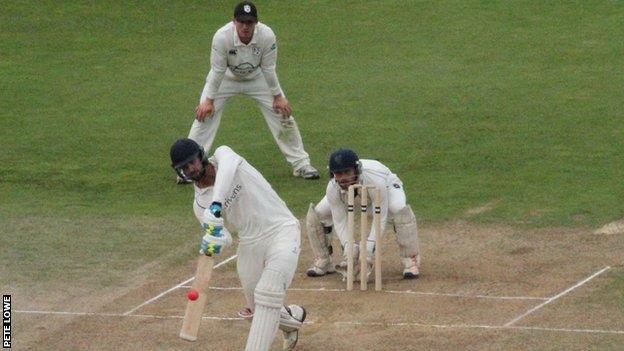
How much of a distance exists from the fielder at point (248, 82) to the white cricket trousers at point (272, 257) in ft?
17.2

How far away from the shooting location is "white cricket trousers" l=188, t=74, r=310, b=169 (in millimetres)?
16031

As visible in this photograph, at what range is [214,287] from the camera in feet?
41.2

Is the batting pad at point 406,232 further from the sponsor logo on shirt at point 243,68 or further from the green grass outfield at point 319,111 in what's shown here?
the sponsor logo on shirt at point 243,68

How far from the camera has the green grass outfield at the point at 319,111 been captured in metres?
15.0

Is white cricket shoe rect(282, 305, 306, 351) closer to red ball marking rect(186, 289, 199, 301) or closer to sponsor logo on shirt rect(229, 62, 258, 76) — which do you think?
red ball marking rect(186, 289, 199, 301)

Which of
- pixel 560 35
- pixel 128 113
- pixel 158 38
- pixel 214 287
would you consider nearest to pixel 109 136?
pixel 128 113

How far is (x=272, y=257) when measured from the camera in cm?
1018

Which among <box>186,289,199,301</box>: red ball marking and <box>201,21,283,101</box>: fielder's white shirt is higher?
<box>201,21,283,101</box>: fielder's white shirt

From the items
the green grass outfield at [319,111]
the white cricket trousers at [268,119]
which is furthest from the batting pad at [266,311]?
the white cricket trousers at [268,119]

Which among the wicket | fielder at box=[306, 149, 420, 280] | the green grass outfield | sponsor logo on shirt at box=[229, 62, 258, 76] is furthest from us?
sponsor logo on shirt at box=[229, 62, 258, 76]

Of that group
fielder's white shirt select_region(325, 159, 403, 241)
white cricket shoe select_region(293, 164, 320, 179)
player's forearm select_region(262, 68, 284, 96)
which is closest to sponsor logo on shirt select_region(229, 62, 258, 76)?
player's forearm select_region(262, 68, 284, 96)

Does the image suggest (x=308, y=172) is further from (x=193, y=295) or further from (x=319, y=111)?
(x=193, y=295)

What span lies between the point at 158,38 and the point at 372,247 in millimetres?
11527

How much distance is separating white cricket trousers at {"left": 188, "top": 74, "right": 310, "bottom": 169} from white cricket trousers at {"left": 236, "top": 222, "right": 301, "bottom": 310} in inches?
220
